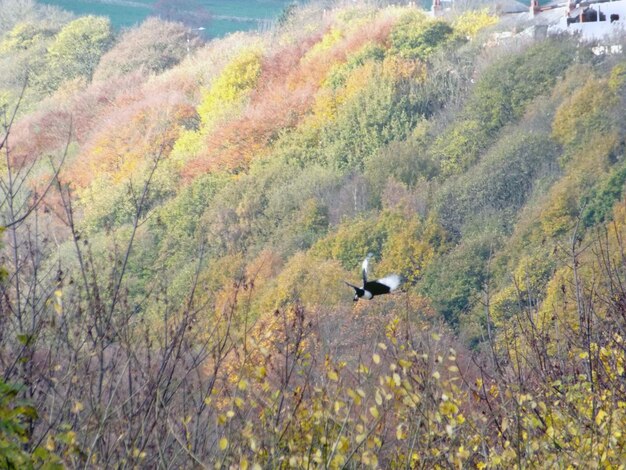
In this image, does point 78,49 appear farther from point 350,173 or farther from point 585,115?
point 585,115

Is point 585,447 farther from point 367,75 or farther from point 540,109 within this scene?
point 367,75

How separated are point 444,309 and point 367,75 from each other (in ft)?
65.0

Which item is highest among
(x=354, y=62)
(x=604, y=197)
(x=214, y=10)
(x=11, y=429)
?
Result: (x=11, y=429)

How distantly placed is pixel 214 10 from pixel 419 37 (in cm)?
4690

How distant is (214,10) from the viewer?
98625mm

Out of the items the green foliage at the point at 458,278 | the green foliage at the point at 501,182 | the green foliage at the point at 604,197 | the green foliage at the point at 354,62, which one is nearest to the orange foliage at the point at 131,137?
the green foliage at the point at 354,62

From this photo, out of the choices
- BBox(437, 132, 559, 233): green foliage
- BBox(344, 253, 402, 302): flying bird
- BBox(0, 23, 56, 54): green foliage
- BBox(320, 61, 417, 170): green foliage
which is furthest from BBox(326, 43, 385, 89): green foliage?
BBox(344, 253, 402, 302): flying bird

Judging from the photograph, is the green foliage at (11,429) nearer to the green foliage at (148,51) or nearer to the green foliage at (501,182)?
the green foliage at (501,182)

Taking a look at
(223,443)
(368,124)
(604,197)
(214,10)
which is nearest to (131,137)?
(368,124)

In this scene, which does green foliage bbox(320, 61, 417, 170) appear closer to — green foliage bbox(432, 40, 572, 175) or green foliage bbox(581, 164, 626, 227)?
green foliage bbox(432, 40, 572, 175)

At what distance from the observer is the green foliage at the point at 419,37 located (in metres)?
52.7

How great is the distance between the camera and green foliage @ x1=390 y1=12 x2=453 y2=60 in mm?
52719

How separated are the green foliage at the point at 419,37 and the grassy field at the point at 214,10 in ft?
128

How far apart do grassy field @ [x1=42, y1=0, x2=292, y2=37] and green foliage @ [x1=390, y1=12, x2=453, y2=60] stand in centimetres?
3904
